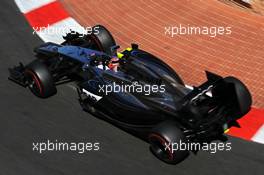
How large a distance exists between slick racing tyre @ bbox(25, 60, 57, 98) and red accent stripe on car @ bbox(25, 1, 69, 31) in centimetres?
245

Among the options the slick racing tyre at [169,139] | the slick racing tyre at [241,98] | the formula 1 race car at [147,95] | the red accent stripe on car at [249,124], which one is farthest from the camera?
the red accent stripe on car at [249,124]

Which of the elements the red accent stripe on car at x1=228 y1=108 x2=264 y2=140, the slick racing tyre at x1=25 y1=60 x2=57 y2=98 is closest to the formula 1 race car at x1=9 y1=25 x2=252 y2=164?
the slick racing tyre at x1=25 y1=60 x2=57 y2=98

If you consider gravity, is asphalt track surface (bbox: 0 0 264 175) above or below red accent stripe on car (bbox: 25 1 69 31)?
below

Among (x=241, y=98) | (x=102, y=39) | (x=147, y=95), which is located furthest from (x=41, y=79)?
(x=241, y=98)

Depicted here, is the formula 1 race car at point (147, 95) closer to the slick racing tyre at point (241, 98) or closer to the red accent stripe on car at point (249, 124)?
the slick racing tyre at point (241, 98)

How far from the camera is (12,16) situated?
11.1 metres

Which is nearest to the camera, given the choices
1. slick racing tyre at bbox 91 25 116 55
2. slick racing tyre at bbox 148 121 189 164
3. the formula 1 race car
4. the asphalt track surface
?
slick racing tyre at bbox 148 121 189 164

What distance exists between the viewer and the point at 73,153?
24.2 ft

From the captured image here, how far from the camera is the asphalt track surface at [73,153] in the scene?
7.01 m

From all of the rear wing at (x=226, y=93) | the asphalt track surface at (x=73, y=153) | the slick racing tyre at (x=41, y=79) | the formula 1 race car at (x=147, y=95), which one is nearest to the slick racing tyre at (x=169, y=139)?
the formula 1 race car at (x=147, y=95)

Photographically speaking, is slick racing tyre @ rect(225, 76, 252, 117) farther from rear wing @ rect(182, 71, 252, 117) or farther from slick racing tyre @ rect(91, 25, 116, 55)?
slick racing tyre @ rect(91, 25, 116, 55)

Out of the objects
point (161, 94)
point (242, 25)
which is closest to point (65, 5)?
point (242, 25)

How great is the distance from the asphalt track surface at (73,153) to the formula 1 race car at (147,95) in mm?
192

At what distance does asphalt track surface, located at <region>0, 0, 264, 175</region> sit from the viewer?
7.01 metres
